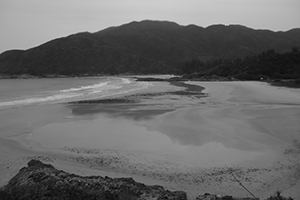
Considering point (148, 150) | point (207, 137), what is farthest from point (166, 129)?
point (148, 150)

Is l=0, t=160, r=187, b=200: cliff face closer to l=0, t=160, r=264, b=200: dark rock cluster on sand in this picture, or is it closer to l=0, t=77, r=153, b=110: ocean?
l=0, t=160, r=264, b=200: dark rock cluster on sand

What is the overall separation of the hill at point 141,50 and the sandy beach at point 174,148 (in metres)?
111

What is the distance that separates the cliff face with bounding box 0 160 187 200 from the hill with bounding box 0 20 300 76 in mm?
118803

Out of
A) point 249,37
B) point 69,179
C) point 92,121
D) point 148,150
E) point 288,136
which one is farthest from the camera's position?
point 249,37

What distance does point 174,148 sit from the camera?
777 centimetres

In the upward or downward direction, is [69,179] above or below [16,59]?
below

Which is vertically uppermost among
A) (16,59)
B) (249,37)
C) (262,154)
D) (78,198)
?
(249,37)

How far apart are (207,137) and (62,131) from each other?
638 centimetres

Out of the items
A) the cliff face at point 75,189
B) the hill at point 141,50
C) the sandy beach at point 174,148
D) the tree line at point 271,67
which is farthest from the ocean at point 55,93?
the hill at point 141,50

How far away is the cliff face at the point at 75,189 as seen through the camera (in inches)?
154

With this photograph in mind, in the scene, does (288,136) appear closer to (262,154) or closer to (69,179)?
(262,154)

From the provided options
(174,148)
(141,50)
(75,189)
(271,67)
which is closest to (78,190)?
(75,189)

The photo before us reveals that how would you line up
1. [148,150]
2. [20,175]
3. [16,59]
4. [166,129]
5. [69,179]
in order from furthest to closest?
[16,59] < [166,129] < [148,150] < [20,175] < [69,179]

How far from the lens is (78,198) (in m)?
3.94
